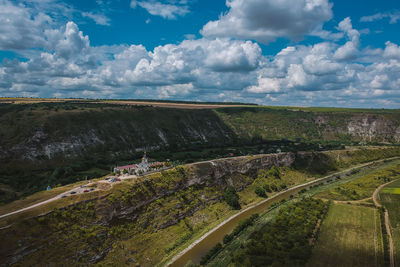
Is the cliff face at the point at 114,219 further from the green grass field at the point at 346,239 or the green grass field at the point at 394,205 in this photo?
the green grass field at the point at 394,205

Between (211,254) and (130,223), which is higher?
(130,223)

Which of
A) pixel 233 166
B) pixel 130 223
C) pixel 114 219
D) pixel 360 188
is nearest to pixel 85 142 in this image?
pixel 233 166

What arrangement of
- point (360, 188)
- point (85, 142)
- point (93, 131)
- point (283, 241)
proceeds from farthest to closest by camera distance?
point (93, 131) → point (85, 142) → point (360, 188) → point (283, 241)

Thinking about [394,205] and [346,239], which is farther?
[394,205]

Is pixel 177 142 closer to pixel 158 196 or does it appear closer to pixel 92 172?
pixel 92 172

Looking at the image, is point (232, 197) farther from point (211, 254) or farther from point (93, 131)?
point (93, 131)

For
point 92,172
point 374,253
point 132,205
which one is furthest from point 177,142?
point 374,253

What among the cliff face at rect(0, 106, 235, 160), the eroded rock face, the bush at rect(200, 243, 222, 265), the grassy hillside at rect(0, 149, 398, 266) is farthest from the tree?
the cliff face at rect(0, 106, 235, 160)

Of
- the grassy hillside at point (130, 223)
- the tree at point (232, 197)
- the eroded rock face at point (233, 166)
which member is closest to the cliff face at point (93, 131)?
the eroded rock face at point (233, 166)
